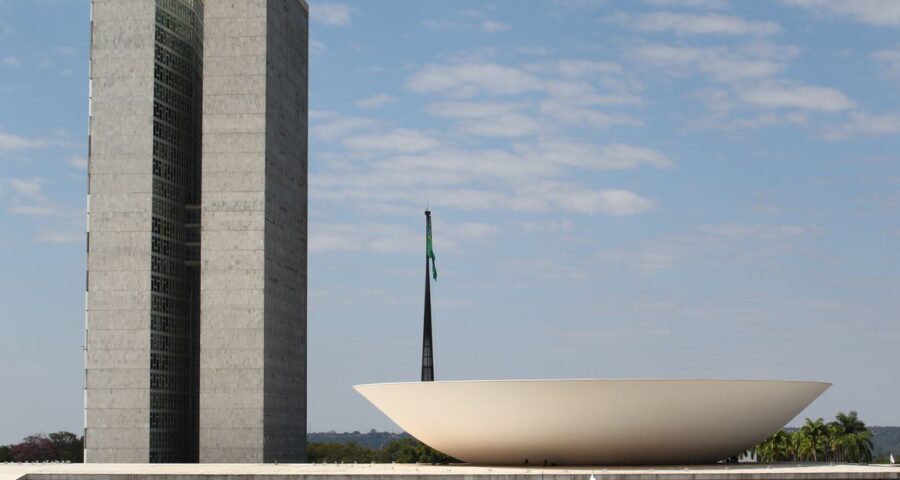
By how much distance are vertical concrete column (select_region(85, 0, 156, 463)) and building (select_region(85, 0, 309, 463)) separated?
0.09 m

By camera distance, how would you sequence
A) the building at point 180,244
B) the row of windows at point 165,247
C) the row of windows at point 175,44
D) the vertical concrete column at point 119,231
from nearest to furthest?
1. the vertical concrete column at point 119,231
2. the building at point 180,244
3. the row of windows at point 165,247
4. the row of windows at point 175,44

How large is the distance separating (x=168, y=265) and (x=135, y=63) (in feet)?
44.6

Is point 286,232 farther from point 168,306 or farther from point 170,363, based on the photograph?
point 170,363

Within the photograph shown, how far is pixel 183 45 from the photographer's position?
9388cm

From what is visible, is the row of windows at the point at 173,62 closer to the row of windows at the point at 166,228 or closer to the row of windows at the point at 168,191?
the row of windows at the point at 168,191

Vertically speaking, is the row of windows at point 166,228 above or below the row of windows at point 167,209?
below

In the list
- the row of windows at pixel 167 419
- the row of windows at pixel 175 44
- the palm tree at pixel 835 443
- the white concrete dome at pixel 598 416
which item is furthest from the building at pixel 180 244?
the palm tree at pixel 835 443

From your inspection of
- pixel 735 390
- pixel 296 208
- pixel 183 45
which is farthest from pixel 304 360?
pixel 735 390

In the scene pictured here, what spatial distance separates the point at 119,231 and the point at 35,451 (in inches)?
2078

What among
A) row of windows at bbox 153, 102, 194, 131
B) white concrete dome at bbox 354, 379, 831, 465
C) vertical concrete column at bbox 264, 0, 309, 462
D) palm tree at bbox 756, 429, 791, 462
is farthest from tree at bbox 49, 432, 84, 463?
white concrete dome at bbox 354, 379, 831, 465

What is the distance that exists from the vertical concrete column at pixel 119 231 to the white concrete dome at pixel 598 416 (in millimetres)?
23812

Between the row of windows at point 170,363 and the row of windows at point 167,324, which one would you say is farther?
the row of windows at point 167,324

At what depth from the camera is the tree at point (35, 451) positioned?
130375 millimetres

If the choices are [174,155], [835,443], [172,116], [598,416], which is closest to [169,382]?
[174,155]
